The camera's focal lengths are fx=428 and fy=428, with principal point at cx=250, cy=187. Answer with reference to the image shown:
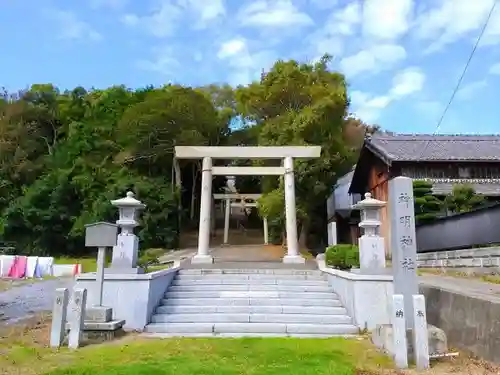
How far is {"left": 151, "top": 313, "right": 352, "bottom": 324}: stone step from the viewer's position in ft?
27.7

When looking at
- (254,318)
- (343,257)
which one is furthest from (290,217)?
(254,318)

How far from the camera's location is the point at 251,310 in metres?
8.95

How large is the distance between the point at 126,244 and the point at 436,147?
17134mm

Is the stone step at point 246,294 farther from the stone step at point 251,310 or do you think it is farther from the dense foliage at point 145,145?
the dense foliage at point 145,145

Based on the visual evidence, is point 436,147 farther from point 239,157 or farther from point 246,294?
point 246,294

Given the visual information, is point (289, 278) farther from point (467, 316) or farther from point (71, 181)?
point (71, 181)

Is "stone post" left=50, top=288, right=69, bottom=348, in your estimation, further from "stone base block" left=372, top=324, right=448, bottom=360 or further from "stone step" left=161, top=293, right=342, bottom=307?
"stone base block" left=372, top=324, right=448, bottom=360

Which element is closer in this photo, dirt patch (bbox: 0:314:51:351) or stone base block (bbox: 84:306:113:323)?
dirt patch (bbox: 0:314:51:351)

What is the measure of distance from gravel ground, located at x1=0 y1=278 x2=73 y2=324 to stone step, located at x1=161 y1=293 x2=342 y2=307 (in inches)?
130

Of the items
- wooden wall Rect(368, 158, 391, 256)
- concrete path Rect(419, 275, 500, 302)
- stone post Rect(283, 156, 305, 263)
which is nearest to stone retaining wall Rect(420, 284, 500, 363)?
concrete path Rect(419, 275, 500, 302)

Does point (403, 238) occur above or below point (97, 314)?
above

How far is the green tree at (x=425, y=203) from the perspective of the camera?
55.9 ft

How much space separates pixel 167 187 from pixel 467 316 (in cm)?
2431

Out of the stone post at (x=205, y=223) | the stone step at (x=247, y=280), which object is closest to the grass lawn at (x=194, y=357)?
the stone step at (x=247, y=280)
